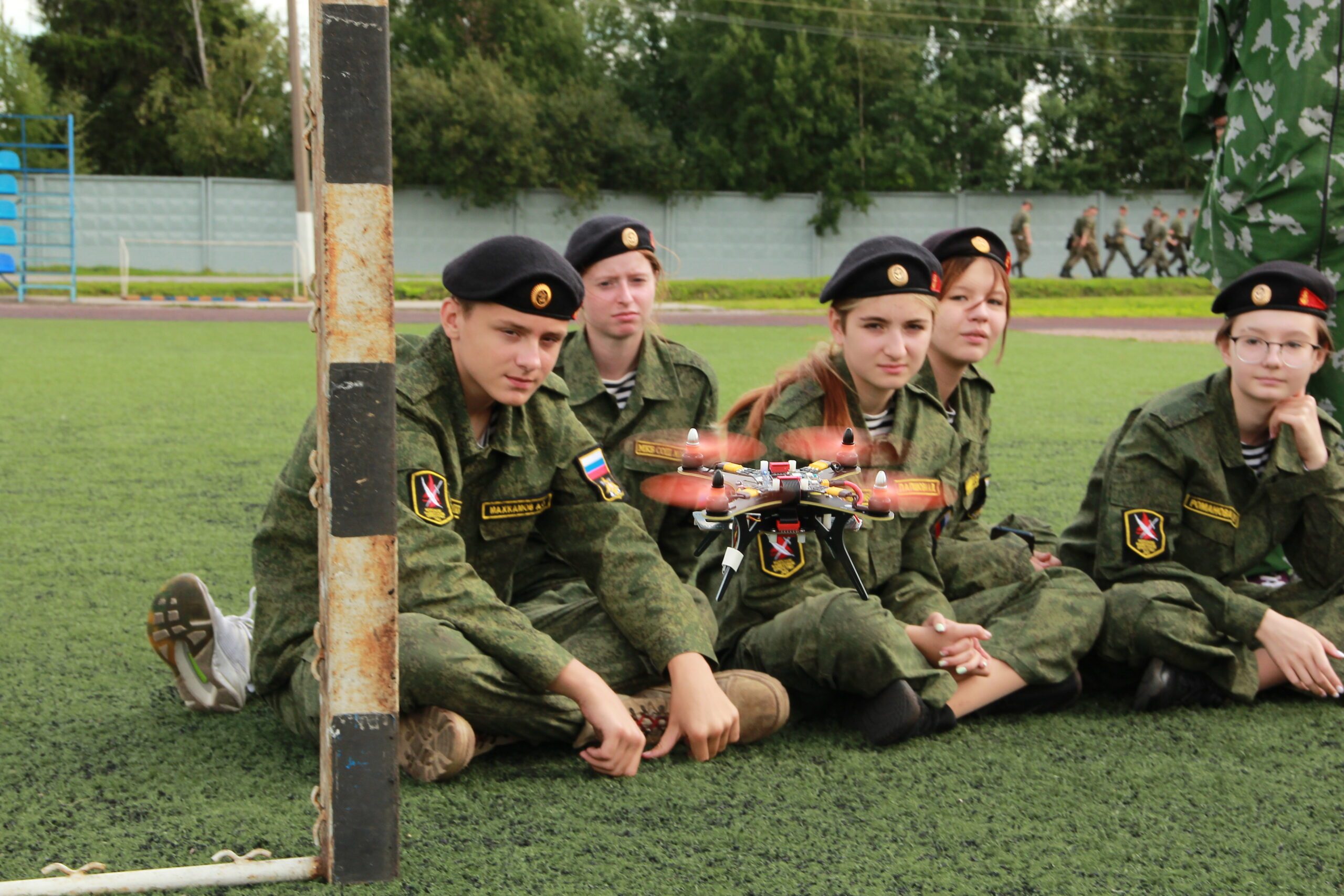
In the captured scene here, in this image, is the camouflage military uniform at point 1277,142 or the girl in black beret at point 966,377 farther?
the camouflage military uniform at point 1277,142

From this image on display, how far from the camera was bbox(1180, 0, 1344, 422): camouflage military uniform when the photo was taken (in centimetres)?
331

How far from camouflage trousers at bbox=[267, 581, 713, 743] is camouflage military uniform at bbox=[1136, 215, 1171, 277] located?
24.7 meters

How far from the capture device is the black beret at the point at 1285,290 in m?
2.76

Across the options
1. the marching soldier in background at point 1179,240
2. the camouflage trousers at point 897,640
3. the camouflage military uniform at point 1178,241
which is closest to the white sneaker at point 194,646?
the camouflage trousers at point 897,640

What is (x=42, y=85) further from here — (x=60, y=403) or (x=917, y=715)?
(x=917, y=715)

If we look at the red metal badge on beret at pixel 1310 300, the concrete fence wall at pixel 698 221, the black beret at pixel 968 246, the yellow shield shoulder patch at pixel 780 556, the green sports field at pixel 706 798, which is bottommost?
the green sports field at pixel 706 798

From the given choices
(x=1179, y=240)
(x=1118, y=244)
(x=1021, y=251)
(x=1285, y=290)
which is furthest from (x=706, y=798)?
(x=1118, y=244)

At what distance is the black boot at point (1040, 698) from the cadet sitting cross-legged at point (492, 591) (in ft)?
1.60

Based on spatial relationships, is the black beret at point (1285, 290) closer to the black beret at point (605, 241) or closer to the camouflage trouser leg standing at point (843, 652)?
the camouflage trouser leg standing at point (843, 652)

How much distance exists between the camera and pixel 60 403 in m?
6.90

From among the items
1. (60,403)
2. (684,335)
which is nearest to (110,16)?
(684,335)

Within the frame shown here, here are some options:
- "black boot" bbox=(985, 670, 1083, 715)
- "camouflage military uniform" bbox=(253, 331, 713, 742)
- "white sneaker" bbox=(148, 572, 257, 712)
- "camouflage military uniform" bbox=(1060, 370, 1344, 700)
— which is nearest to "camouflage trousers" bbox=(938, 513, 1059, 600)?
"camouflage military uniform" bbox=(1060, 370, 1344, 700)

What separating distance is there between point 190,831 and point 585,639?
0.79 meters

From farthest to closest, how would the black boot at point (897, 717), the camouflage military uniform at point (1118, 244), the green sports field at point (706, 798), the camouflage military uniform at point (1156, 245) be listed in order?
the camouflage military uniform at point (1118, 244) → the camouflage military uniform at point (1156, 245) → the black boot at point (897, 717) → the green sports field at point (706, 798)
